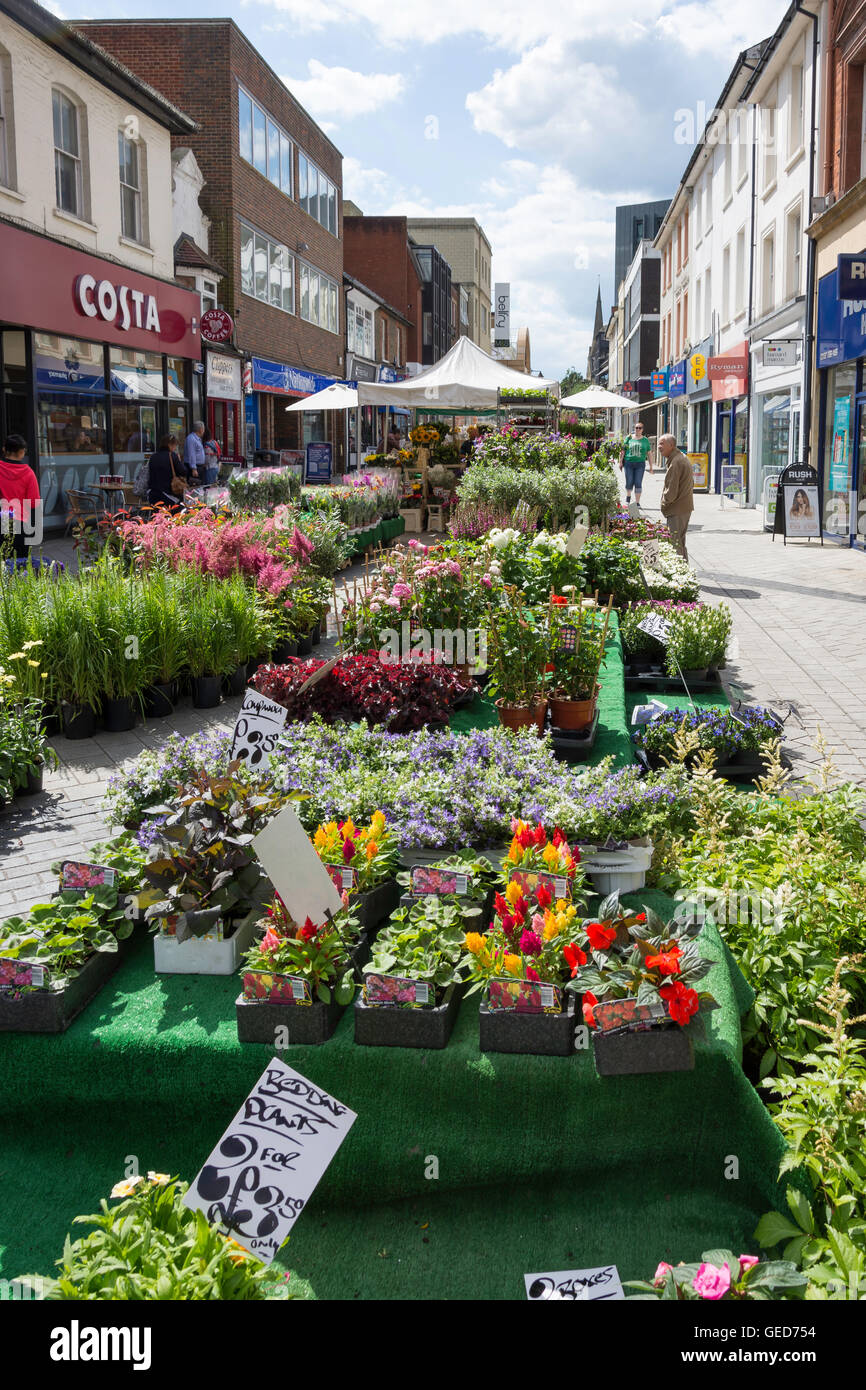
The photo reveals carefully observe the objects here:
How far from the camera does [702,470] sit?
34156 mm

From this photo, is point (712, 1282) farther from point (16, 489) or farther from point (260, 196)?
point (260, 196)

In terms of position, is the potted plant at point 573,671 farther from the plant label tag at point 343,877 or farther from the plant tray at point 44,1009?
the plant tray at point 44,1009

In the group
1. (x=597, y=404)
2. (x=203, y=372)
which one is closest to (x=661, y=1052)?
(x=203, y=372)

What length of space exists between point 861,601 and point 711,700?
5373mm

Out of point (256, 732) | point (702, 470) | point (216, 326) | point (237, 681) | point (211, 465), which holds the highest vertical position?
point (216, 326)

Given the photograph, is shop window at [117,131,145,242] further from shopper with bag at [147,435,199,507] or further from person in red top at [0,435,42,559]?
person in red top at [0,435,42,559]

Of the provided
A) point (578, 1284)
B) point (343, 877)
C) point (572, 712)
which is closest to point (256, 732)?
point (343, 877)

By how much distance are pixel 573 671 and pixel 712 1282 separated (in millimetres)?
3688

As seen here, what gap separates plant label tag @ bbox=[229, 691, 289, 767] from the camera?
4.15m

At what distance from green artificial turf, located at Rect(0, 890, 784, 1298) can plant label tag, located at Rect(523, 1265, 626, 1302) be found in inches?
2.5

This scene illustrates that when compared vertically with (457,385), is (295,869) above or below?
below

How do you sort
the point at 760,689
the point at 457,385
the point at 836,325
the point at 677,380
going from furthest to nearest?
the point at 677,380
the point at 836,325
the point at 457,385
the point at 760,689

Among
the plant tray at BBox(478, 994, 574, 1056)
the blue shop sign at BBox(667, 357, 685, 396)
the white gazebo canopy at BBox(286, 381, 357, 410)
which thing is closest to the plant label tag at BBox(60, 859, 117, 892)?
the plant tray at BBox(478, 994, 574, 1056)
